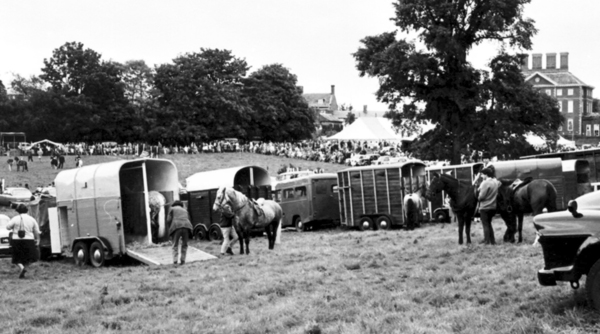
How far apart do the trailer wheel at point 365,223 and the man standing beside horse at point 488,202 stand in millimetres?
14101

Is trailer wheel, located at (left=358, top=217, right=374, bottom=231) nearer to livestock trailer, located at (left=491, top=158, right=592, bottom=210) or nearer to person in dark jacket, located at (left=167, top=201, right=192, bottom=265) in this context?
livestock trailer, located at (left=491, top=158, right=592, bottom=210)

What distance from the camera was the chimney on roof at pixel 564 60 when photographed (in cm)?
13638

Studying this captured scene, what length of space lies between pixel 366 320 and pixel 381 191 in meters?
22.7

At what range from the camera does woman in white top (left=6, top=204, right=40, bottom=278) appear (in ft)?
62.8

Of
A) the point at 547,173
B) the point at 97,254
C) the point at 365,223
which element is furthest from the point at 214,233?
the point at 547,173

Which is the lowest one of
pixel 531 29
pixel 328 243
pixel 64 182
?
pixel 328 243

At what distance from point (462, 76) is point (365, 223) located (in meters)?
15.0

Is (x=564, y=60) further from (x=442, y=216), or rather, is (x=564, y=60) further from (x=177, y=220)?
(x=177, y=220)

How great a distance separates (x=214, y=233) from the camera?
31625 mm

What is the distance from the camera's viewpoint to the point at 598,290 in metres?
8.83

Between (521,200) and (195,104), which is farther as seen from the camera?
(195,104)

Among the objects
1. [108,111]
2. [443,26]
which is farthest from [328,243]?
[108,111]

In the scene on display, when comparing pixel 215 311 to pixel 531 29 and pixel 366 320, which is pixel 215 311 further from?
pixel 531 29

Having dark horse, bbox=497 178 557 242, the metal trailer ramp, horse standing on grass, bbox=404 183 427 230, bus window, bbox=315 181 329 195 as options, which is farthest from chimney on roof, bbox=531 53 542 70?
the metal trailer ramp
